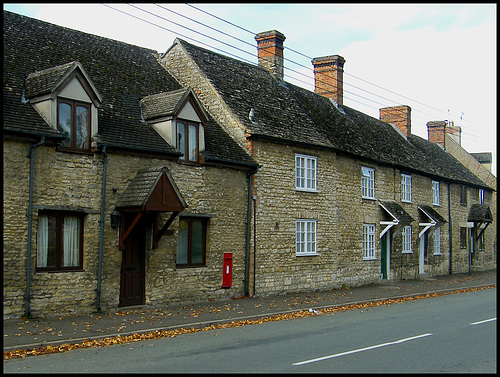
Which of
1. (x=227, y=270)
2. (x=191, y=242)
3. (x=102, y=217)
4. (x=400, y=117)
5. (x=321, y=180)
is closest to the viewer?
(x=102, y=217)

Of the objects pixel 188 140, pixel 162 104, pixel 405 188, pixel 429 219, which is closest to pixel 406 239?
pixel 429 219

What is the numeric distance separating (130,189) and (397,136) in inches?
875

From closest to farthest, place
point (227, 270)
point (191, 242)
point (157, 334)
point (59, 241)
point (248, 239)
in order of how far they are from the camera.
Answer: point (157, 334)
point (59, 241)
point (191, 242)
point (227, 270)
point (248, 239)

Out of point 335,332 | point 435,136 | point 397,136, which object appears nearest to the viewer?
point 335,332

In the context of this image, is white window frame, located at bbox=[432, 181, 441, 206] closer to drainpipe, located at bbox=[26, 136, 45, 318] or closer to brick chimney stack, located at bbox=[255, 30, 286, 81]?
brick chimney stack, located at bbox=[255, 30, 286, 81]

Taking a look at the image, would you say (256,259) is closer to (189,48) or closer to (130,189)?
(130,189)

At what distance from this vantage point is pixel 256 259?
1952cm

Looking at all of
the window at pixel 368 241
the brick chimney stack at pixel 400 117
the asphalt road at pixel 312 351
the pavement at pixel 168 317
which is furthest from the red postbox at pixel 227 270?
the brick chimney stack at pixel 400 117

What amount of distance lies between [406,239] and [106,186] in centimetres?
1878

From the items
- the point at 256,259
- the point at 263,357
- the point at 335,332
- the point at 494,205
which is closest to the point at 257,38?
the point at 256,259

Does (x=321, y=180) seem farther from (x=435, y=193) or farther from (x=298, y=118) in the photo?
(x=435, y=193)

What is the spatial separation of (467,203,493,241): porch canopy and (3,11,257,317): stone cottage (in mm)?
23803

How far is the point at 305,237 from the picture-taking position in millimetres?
21656

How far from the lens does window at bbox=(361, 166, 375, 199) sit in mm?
25672
